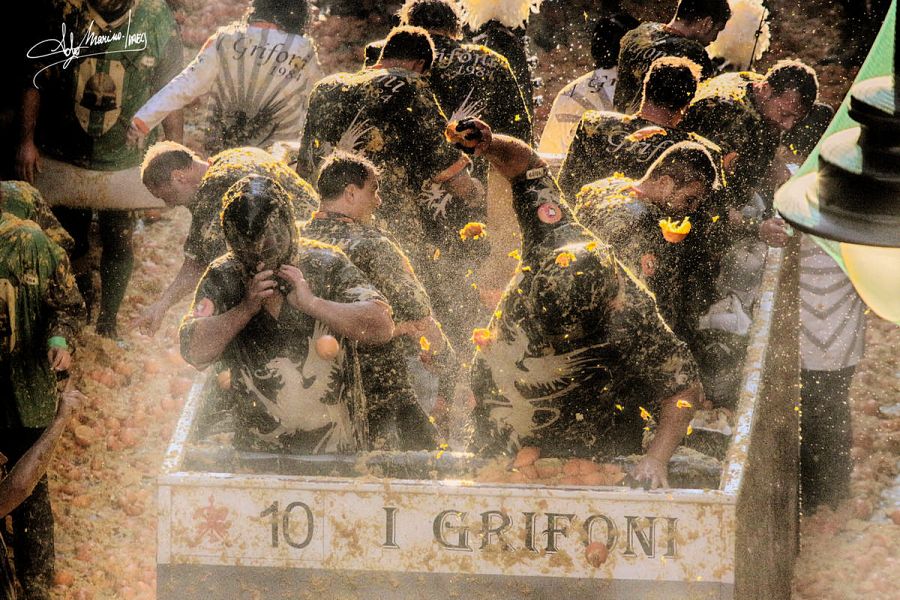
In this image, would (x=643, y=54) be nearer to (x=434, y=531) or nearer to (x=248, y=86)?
(x=248, y=86)

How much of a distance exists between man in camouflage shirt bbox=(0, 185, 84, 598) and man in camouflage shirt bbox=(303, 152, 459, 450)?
0.99 meters

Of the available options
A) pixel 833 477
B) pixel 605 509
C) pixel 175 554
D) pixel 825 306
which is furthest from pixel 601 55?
pixel 175 554

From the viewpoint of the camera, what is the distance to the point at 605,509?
320 cm

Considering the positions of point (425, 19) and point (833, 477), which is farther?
point (833, 477)

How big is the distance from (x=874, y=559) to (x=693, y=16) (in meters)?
1.99

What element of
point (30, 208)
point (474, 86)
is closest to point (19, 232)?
point (30, 208)

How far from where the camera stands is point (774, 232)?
3.84 m

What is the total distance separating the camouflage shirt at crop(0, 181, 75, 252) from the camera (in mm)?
3893

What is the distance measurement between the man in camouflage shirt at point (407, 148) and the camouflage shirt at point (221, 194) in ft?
0.61

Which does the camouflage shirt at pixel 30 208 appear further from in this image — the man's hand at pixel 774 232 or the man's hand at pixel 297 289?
the man's hand at pixel 774 232

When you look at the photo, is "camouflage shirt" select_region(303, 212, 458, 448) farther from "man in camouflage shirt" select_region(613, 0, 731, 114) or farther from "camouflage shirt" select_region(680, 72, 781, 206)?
"man in camouflage shirt" select_region(613, 0, 731, 114)

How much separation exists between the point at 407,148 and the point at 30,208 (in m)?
1.21

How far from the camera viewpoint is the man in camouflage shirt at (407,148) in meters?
3.82

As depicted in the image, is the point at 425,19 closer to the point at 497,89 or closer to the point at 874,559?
the point at 497,89
